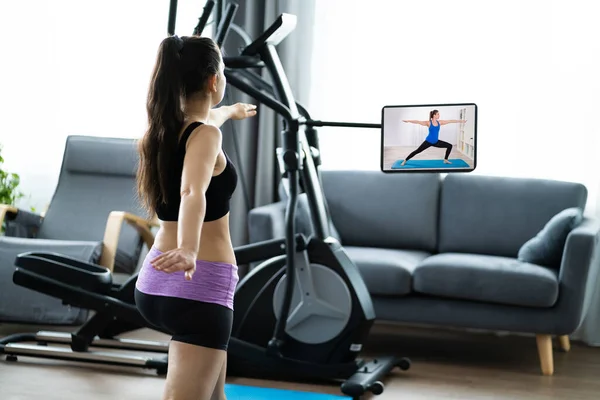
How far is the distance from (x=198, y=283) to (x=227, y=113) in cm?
64

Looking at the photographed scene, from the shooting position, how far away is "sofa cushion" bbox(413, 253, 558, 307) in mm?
3592

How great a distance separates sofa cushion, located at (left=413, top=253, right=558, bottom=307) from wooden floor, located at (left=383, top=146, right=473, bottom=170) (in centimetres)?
145

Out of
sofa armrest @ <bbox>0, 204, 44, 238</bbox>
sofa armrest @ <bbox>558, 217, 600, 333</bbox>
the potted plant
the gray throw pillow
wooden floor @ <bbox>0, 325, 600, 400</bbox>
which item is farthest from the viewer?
the potted plant

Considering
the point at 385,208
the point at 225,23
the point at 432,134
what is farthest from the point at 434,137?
the point at 385,208

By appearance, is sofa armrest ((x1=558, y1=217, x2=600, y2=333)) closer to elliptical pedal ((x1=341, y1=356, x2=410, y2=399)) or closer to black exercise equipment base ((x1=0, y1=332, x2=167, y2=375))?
elliptical pedal ((x1=341, y1=356, x2=410, y2=399))

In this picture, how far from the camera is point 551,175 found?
14.5 ft

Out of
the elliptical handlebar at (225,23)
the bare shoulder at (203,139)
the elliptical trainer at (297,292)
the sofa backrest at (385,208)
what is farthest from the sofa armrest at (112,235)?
the bare shoulder at (203,139)

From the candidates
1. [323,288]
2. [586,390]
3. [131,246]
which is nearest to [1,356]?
[131,246]

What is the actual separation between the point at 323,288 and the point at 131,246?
54.3 inches

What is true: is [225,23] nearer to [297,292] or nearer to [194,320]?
[297,292]

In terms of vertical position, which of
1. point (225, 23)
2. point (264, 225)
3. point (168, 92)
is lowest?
point (264, 225)

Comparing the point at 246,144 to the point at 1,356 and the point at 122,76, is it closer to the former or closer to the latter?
the point at 122,76

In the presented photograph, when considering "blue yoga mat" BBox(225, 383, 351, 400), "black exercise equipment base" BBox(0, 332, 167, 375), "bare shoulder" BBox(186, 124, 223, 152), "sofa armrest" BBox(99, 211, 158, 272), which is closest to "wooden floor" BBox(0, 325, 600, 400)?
"black exercise equipment base" BBox(0, 332, 167, 375)

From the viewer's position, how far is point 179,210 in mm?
1771
